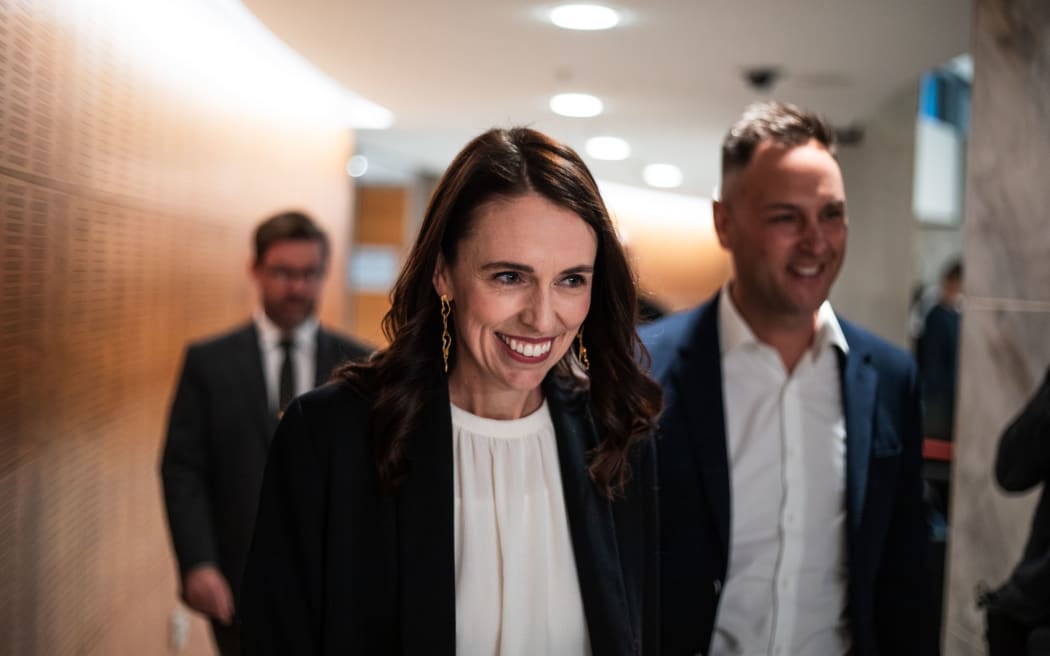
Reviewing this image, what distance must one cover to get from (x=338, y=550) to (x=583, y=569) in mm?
429

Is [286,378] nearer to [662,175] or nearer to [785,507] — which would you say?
[785,507]

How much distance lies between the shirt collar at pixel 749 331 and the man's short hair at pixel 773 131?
13.9 inches

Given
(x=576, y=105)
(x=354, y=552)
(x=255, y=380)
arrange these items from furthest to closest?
(x=576, y=105) < (x=255, y=380) < (x=354, y=552)

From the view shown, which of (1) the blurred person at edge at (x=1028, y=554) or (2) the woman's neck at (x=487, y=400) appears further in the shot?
(1) the blurred person at edge at (x=1028, y=554)

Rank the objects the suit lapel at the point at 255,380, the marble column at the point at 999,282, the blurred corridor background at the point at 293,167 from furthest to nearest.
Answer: the suit lapel at the point at 255,380 → the marble column at the point at 999,282 → the blurred corridor background at the point at 293,167

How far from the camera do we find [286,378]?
3799mm

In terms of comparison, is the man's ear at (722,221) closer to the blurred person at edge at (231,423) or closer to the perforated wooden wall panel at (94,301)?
the blurred person at edge at (231,423)

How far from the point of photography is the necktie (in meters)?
3.77

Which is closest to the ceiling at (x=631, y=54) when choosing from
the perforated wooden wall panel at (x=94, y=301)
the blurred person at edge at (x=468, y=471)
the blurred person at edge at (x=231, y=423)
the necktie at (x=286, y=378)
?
the perforated wooden wall panel at (x=94, y=301)

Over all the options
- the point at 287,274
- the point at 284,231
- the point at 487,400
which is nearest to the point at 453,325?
the point at 487,400

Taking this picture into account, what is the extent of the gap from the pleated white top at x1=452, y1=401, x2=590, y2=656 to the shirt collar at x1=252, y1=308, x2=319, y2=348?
6.73 feet

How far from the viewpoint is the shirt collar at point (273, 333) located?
3.82 m

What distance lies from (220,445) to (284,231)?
94 centimetres

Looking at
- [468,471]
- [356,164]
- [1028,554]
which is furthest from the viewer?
[356,164]
